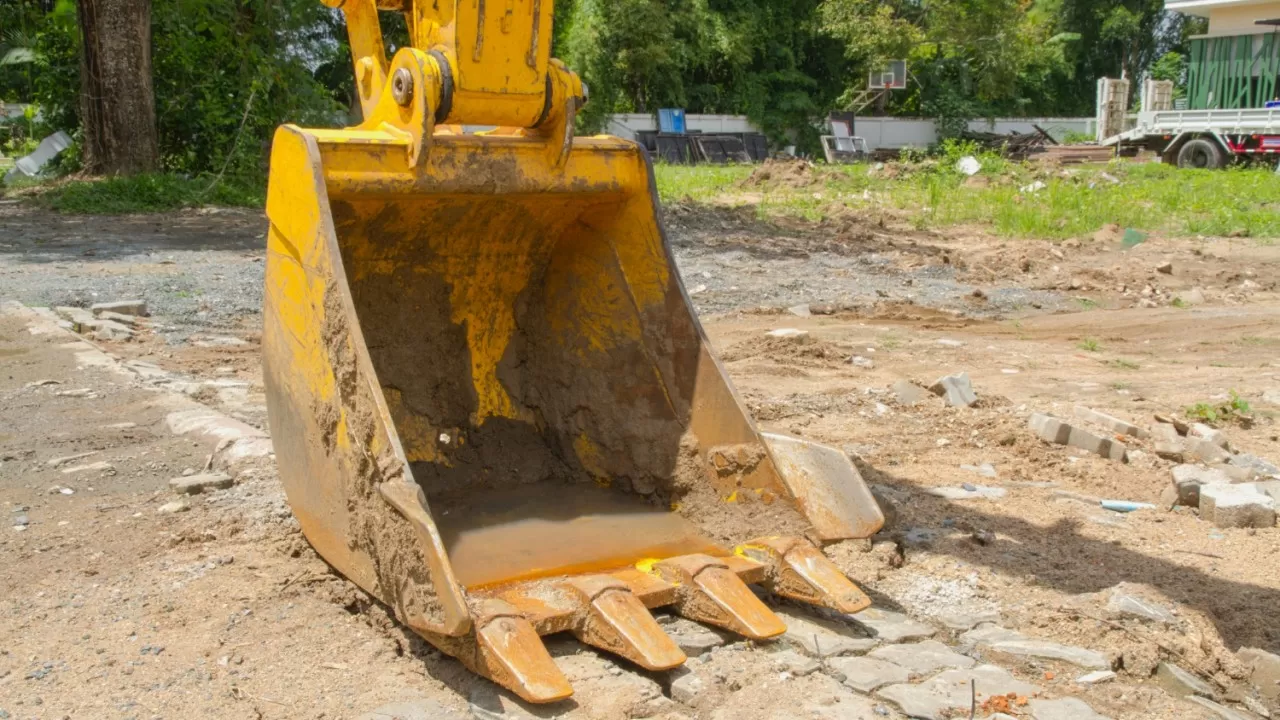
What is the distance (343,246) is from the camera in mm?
4156

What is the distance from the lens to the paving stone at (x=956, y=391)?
6.43 metres

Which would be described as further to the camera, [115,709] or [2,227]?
[2,227]

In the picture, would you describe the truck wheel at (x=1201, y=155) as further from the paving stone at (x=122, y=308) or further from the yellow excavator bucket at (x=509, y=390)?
the yellow excavator bucket at (x=509, y=390)

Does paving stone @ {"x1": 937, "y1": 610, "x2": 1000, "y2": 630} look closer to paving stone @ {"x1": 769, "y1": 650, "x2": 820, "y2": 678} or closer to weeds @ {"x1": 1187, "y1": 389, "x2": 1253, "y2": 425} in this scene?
paving stone @ {"x1": 769, "y1": 650, "x2": 820, "y2": 678}

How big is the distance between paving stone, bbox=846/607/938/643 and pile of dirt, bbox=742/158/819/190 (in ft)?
55.9

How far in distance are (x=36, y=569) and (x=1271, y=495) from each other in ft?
14.2

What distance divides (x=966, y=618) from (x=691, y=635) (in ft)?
2.80

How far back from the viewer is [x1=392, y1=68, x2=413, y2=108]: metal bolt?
3562mm

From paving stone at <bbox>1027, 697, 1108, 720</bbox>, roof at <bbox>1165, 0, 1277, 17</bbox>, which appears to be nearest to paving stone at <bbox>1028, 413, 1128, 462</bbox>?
paving stone at <bbox>1027, 697, 1108, 720</bbox>

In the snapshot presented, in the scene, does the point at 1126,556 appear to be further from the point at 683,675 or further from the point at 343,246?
the point at 343,246

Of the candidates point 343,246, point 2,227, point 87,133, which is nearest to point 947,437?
point 343,246

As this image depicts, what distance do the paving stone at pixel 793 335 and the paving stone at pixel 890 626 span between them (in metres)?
4.48

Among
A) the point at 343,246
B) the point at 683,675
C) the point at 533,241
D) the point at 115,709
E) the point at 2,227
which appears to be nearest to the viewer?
the point at 115,709

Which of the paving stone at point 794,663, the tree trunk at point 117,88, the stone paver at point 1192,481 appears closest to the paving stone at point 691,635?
the paving stone at point 794,663
